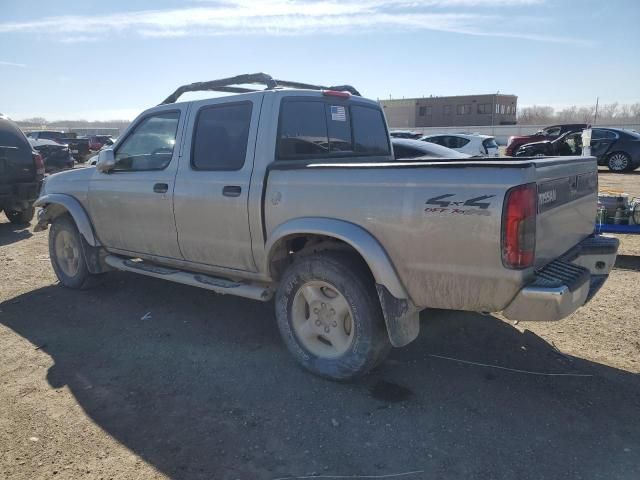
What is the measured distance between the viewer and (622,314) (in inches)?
185

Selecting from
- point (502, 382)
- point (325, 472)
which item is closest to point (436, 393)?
point (502, 382)

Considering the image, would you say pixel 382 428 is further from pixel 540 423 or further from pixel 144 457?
pixel 144 457

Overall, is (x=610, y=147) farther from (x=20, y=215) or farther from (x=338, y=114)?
(x=20, y=215)

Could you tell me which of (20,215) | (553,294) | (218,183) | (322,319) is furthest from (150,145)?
(20,215)

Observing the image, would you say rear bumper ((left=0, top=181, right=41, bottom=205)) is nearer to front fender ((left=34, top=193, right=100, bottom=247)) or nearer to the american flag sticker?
front fender ((left=34, top=193, right=100, bottom=247))

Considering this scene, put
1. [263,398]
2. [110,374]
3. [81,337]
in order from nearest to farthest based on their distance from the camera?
[263,398], [110,374], [81,337]

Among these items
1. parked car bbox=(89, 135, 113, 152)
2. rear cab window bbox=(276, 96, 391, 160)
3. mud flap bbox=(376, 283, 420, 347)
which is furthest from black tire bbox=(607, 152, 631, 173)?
parked car bbox=(89, 135, 113, 152)

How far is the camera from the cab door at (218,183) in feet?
13.1

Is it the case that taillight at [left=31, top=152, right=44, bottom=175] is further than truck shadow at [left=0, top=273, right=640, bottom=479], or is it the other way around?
taillight at [left=31, top=152, right=44, bottom=175]

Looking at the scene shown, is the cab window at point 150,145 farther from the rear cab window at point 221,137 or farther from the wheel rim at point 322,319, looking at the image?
the wheel rim at point 322,319

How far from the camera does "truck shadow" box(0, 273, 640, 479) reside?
2.78 metres

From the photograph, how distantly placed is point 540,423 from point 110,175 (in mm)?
4422

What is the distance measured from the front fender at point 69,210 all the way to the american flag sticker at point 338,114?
115 inches

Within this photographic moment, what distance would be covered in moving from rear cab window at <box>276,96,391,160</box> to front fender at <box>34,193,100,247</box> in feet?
8.81
